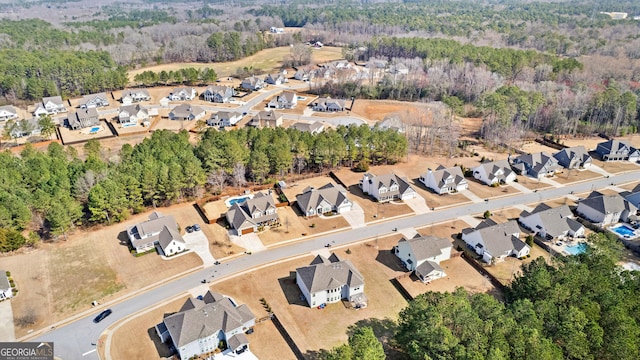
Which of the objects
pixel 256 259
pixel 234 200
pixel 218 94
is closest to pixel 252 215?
pixel 256 259

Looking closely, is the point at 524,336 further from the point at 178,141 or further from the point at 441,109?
the point at 441,109

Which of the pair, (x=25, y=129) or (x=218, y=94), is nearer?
(x=25, y=129)

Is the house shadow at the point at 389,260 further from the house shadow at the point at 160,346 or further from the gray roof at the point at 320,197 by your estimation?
the house shadow at the point at 160,346

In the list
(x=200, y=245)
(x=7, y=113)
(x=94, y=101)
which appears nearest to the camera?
(x=200, y=245)

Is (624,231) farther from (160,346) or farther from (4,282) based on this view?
(4,282)

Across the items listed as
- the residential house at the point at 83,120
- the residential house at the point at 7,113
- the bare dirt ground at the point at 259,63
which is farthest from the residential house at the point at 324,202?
the bare dirt ground at the point at 259,63
